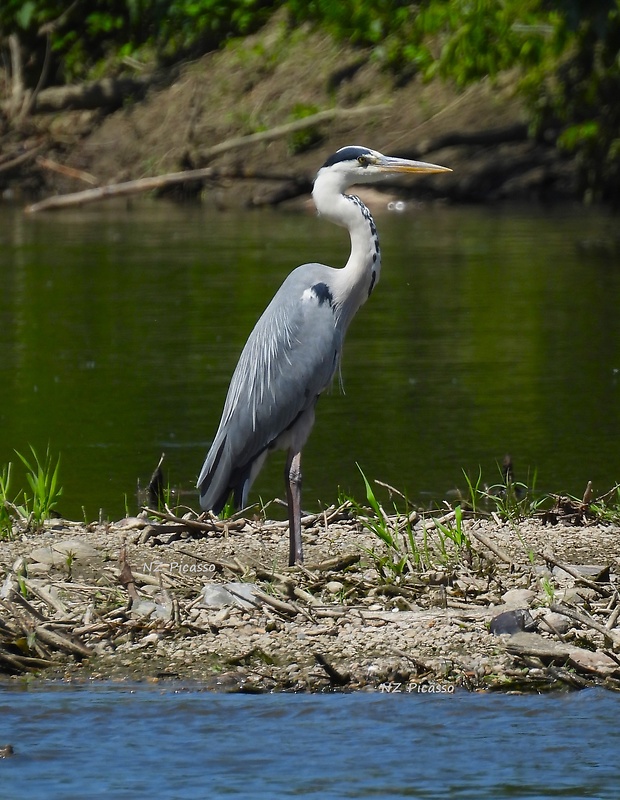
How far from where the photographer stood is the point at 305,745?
437 cm

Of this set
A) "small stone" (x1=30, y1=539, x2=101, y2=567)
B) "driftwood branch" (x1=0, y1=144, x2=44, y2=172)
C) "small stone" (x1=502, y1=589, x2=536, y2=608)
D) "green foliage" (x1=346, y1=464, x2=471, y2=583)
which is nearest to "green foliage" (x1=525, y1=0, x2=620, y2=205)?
"green foliage" (x1=346, y1=464, x2=471, y2=583)

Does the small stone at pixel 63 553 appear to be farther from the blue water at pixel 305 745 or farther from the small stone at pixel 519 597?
the small stone at pixel 519 597

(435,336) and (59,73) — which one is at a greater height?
(59,73)

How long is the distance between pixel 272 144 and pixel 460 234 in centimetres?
790

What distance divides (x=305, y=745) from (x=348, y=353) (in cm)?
802

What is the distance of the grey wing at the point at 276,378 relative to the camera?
646cm

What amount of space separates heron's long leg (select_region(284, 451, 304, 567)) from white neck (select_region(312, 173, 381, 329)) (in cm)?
61

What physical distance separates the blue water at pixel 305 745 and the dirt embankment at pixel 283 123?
2064cm

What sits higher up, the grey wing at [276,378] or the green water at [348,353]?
the grey wing at [276,378]

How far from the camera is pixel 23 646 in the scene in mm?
5121

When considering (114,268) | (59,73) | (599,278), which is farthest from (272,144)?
(599,278)

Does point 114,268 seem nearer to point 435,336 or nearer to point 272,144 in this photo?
point 435,336

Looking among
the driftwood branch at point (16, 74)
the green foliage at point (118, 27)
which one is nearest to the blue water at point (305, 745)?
the driftwood branch at point (16, 74)

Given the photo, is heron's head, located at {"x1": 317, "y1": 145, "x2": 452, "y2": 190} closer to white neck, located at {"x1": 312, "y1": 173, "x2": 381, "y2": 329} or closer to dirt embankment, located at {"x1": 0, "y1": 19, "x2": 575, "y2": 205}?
white neck, located at {"x1": 312, "y1": 173, "x2": 381, "y2": 329}
